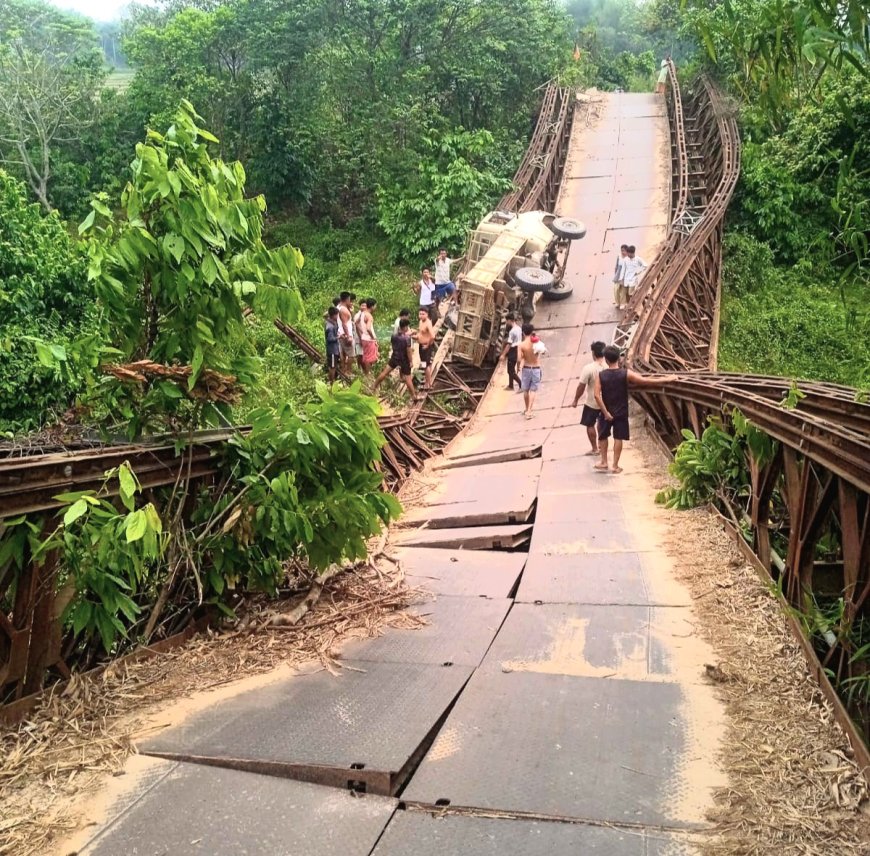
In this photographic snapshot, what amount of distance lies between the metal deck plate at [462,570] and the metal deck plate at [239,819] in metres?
2.44

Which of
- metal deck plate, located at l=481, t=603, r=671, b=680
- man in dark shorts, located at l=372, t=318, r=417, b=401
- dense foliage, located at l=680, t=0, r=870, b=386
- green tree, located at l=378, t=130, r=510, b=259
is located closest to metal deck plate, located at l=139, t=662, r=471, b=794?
metal deck plate, located at l=481, t=603, r=671, b=680

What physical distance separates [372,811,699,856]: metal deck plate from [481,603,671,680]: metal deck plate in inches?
50.3

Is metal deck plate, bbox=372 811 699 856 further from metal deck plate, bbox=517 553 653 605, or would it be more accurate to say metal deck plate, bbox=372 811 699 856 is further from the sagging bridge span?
metal deck plate, bbox=517 553 653 605

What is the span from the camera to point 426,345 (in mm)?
13664

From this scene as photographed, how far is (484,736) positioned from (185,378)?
2.26 meters

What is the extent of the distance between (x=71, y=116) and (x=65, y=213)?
2.95m

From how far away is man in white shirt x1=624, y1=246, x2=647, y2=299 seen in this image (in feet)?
47.9

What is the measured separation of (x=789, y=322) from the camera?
720 inches

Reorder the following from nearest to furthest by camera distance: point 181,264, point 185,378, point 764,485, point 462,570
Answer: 1. point 181,264
2. point 185,378
3. point 764,485
4. point 462,570

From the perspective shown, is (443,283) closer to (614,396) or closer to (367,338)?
(367,338)

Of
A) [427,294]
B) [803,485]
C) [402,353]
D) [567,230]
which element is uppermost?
[567,230]

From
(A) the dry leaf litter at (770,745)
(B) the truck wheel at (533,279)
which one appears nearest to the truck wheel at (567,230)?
(B) the truck wheel at (533,279)

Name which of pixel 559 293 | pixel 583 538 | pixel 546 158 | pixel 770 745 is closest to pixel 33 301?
pixel 583 538

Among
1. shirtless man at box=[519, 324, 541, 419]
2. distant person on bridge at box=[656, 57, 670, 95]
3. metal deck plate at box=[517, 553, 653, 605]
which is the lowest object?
metal deck plate at box=[517, 553, 653, 605]
